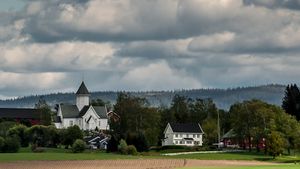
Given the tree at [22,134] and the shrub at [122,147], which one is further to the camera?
the tree at [22,134]

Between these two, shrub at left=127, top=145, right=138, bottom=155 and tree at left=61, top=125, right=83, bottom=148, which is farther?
tree at left=61, top=125, right=83, bottom=148

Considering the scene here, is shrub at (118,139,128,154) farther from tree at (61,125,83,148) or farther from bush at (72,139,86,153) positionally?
tree at (61,125,83,148)

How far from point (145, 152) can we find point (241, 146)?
39.4 metres

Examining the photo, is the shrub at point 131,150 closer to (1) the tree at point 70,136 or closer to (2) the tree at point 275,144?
(2) the tree at point 275,144

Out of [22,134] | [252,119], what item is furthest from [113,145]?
[22,134]

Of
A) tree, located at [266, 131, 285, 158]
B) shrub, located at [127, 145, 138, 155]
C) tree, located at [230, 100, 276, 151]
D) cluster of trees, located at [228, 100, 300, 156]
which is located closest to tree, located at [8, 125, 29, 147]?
shrub, located at [127, 145, 138, 155]

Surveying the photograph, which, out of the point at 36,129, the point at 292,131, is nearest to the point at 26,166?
the point at 292,131

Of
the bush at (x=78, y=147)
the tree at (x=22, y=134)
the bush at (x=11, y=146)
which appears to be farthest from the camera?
the tree at (x=22, y=134)

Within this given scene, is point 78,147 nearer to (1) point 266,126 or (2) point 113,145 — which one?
(2) point 113,145

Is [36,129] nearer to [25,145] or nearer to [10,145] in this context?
[25,145]

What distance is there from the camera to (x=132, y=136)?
16850cm

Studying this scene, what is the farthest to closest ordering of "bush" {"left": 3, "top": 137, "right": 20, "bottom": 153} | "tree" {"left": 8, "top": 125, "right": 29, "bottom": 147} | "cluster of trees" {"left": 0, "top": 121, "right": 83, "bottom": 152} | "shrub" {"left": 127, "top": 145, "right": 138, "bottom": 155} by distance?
"tree" {"left": 8, "top": 125, "right": 29, "bottom": 147}
"cluster of trees" {"left": 0, "top": 121, "right": 83, "bottom": 152}
"bush" {"left": 3, "top": 137, "right": 20, "bottom": 153}
"shrub" {"left": 127, "top": 145, "right": 138, "bottom": 155}

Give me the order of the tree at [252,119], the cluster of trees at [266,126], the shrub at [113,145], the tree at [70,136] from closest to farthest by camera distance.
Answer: the cluster of trees at [266,126] → the tree at [252,119] → the shrub at [113,145] → the tree at [70,136]

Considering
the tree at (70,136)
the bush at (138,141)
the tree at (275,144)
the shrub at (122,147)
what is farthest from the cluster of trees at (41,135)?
the tree at (275,144)
